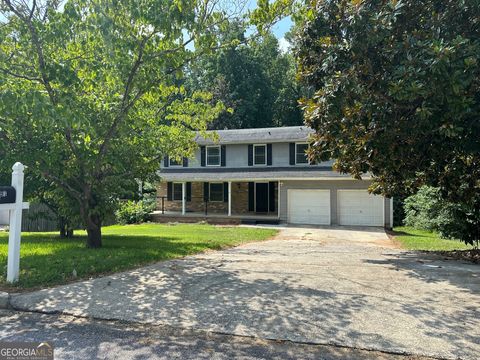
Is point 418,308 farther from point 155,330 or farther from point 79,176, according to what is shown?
point 79,176

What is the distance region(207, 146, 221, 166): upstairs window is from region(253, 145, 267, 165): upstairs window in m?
2.41

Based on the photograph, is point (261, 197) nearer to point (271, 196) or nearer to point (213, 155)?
point (271, 196)

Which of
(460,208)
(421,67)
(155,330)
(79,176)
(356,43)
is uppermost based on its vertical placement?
(356,43)

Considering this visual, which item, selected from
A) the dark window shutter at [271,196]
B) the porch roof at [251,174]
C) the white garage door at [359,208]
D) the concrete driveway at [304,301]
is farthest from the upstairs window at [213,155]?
the concrete driveway at [304,301]

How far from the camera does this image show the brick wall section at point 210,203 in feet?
83.7

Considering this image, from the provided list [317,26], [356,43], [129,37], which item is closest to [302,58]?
[317,26]

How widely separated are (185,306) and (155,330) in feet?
3.04

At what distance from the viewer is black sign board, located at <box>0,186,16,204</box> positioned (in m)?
6.78

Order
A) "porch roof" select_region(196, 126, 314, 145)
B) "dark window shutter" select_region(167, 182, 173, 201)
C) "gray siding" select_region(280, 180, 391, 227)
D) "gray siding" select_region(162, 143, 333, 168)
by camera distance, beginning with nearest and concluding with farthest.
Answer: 1. "gray siding" select_region(280, 180, 391, 227)
2. "porch roof" select_region(196, 126, 314, 145)
3. "gray siding" select_region(162, 143, 333, 168)
4. "dark window shutter" select_region(167, 182, 173, 201)

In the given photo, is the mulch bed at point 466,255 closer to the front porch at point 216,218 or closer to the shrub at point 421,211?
the shrub at point 421,211

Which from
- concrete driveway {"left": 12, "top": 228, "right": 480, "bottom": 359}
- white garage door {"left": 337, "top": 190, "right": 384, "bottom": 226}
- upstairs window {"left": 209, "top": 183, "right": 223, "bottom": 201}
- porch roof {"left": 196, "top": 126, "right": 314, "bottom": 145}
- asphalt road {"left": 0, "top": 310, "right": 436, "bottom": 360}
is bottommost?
asphalt road {"left": 0, "top": 310, "right": 436, "bottom": 360}

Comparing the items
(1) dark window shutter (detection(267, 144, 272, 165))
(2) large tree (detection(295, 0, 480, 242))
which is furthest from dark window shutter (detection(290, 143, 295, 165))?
(2) large tree (detection(295, 0, 480, 242))

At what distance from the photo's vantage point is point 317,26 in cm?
867

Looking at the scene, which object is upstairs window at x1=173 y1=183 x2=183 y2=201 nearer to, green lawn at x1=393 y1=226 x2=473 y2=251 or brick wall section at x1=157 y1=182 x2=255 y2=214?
brick wall section at x1=157 y1=182 x2=255 y2=214
